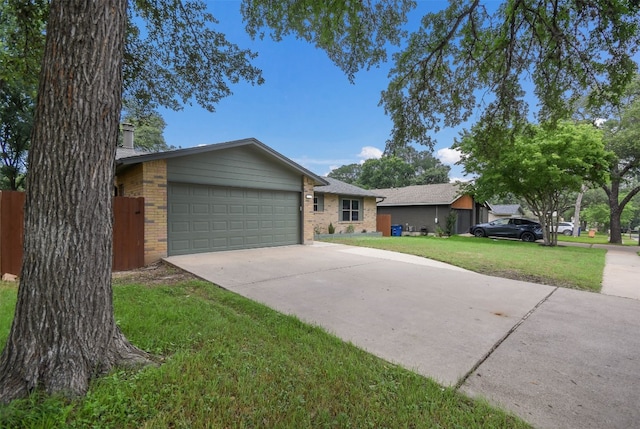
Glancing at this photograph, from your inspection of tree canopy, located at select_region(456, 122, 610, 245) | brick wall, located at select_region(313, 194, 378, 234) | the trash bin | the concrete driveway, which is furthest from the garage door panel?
the trash bin

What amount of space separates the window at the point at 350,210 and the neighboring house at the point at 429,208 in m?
5.12

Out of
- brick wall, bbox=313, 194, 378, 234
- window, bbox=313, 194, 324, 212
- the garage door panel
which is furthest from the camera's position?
brick wall, bbox=313, 194, 378, 234

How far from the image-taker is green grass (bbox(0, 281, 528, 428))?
1.93 meters

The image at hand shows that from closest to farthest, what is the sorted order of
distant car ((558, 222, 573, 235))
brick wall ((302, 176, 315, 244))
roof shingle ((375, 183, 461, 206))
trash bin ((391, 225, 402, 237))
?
1. brick wall ((302, 176, 315, 244))
2. trash bin ((391, 225, 402, 237))
3. roof shingle ((375, 183, 461, 206))
4. distant car ((558, 222, 573, 235))

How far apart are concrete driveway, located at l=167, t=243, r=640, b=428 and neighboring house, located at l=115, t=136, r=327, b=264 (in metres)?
2.35

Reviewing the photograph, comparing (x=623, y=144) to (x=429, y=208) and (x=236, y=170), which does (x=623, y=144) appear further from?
(x=236, y=170)

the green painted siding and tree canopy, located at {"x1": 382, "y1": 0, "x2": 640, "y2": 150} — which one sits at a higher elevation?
tree canopy, located at {"x1": 382, "y1": 0, "x2": 640, "y2": 150}

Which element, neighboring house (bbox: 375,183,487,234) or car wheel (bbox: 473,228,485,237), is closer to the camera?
car wheel (bbox: 473,228,485,237)

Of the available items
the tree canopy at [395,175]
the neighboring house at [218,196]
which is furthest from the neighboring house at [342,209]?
the tree canopy at [395,175]

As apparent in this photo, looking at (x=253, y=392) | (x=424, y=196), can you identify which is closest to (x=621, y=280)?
(x=253, y=392)

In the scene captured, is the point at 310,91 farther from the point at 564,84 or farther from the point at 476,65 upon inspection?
the point at 564,84

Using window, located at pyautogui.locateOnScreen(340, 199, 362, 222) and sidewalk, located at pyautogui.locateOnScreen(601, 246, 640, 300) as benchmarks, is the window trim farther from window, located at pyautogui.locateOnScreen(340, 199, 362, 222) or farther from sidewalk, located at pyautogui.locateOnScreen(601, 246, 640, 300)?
sidewalk, located at pyautogui.locateOnScreen(601, 246, 640, 300)

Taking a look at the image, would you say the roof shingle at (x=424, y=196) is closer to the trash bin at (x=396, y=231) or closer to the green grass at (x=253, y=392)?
the trash bin at (x=396, y=231)

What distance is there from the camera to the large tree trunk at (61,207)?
2.09m
